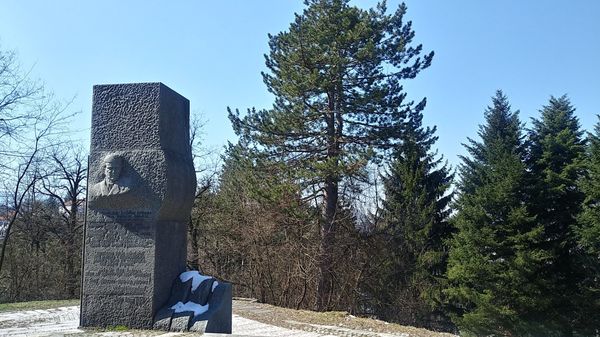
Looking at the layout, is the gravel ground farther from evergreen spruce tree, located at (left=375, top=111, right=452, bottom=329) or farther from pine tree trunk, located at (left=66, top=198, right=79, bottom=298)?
pine tree trunk, located at (left=66, top=198, right=79, bottom=298)

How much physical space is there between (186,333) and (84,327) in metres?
1.78

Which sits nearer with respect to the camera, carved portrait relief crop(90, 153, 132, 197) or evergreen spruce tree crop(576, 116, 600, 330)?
carved portrait relief crop(90, 153, 132, 197)

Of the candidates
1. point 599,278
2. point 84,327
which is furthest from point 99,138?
point 599,278

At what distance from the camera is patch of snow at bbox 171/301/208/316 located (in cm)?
766

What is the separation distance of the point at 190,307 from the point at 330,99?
42.7 ft

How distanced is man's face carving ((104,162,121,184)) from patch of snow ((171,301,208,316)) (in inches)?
82.8

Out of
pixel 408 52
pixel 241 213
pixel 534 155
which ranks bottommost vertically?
pixel 241 213

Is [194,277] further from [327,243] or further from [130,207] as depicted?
[327,243]

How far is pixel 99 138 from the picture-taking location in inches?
323

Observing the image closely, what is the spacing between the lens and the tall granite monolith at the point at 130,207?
7746mm

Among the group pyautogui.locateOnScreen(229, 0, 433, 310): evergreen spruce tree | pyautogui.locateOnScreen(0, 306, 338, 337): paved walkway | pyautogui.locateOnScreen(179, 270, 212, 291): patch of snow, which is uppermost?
pyautogui.locateOnScreen(229, 0, 433, 310): evergreen spruce tree

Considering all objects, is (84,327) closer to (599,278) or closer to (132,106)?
(132,106)

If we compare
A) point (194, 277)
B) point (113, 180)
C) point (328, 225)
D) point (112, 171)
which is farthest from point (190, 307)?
point (328, 225)

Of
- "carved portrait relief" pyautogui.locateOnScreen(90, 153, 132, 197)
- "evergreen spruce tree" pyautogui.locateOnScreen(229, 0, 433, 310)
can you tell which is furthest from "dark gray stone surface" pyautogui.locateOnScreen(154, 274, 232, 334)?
"evergreen spruce tree" pyautogui.locateOnScreen(229, 0, 433, 310)
